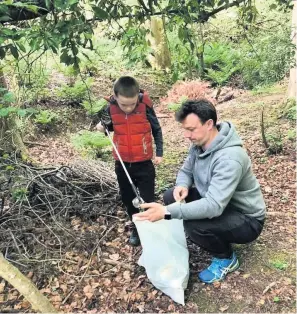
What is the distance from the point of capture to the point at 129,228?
3.87 meters

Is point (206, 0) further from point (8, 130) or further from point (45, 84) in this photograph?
point (45, 84)

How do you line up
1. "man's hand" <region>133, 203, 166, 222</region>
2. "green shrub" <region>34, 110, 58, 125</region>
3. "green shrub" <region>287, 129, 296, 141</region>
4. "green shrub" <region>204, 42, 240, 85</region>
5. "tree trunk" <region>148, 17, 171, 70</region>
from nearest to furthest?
"man's hand" <region>133, 203, 166, 222</region> < "green shrub" <region>287, 129, 296, 141</region> < "green shrub" <region>34, 110, 58, 125</region> < "green shrub" <region>204, 42, 240, 85</region> < "tree trunk" <region>148, 17, 171, 70</region>

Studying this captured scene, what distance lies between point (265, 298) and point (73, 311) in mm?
1443

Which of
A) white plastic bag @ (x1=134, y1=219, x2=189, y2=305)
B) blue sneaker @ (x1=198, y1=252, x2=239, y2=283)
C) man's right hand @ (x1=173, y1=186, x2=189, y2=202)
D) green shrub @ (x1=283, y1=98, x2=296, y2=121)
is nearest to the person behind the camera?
white plastic bag @ (x1=134, y1=219, x2=189, y2=305)

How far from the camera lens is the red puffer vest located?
3.31 meters

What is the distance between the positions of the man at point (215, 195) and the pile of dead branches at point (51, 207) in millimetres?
1223

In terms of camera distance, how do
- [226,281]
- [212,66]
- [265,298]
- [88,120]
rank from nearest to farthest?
1. [265,298]
2. [226,281]
3. [88,120]
4. [212,66]

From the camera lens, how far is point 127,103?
3.17m

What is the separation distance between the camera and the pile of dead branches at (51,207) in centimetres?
357

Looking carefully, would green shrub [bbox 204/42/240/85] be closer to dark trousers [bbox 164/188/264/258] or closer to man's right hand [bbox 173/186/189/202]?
man's right hand [bbox 173/186/189/202]

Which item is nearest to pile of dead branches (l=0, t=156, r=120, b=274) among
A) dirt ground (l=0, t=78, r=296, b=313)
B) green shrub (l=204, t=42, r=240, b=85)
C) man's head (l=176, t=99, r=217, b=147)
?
dirt ground (l=0, t=78, r=296, b=313)

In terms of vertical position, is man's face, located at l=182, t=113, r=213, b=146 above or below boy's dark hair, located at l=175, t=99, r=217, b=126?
below

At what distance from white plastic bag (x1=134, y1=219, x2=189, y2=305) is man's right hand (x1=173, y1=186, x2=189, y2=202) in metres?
0.25

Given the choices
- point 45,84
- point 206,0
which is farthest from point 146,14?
point 45,84
